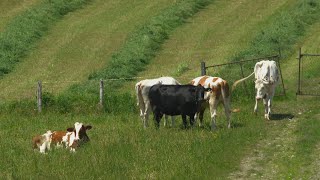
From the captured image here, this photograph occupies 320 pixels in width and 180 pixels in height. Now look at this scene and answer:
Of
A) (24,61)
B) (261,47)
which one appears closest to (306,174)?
(261,47)

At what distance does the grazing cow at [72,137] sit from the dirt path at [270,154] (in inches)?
183

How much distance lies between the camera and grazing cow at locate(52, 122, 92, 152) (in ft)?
61.7

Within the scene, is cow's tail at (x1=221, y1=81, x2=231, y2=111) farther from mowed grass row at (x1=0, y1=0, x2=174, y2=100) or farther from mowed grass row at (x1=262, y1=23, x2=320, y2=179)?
mowed grass row at (x1=0, y1=0, x2=174, y2=100)

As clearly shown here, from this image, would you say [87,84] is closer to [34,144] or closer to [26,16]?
[34,144]

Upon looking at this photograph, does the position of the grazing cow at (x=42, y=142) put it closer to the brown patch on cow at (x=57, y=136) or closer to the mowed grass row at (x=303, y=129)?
Answer: the brown patch on cow at (x=57, y=136)

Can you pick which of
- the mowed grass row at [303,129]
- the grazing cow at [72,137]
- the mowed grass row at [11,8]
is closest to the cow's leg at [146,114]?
the grazing cow at [72,137]

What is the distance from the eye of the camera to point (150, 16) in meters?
46.8

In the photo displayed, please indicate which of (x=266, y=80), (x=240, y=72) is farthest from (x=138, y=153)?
(x=240, y=72)

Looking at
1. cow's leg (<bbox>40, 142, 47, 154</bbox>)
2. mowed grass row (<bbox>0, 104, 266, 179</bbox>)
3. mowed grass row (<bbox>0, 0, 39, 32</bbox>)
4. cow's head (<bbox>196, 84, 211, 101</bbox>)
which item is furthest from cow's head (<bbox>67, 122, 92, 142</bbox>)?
mowed grass row (<bbox>0, 0, 39, 32</bbox>)

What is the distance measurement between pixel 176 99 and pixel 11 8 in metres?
31.9

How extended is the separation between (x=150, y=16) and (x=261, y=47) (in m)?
11.6

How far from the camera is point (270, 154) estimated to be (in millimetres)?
17719

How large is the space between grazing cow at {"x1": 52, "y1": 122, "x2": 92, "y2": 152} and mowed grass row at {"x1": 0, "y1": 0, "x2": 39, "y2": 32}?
28.5 m

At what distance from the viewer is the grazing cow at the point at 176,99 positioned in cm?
2108
